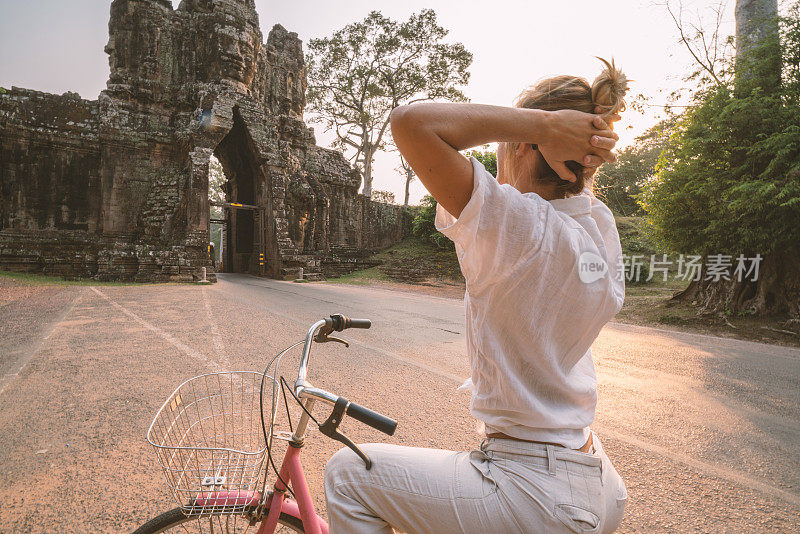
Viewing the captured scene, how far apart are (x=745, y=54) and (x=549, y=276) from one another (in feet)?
43.6

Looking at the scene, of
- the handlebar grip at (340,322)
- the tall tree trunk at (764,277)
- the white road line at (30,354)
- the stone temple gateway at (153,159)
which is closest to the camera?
the handlebar grip at (340,322)

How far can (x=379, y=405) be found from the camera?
410cm

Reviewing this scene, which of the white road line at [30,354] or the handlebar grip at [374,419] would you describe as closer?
the handlebar grip at [374,419]

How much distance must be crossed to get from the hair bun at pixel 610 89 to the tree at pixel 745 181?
32.9 feet

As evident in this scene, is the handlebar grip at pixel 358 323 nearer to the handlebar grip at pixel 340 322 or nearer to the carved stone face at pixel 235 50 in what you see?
the handlebar grip at pixel 340 322

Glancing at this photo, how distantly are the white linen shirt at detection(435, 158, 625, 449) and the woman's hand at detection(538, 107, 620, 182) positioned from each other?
0.11 metres

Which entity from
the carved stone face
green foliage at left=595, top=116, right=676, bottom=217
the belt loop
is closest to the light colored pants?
the belt loop

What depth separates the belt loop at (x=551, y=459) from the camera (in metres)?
1.04

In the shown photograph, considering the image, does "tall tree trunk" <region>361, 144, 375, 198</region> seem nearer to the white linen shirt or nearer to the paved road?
the paved road

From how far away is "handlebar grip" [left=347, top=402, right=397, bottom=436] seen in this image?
1100 millimetres

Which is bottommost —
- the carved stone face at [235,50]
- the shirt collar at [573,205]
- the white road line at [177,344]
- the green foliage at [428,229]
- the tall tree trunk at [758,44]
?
the white road line at [177,344]

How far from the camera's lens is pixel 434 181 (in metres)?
1.05

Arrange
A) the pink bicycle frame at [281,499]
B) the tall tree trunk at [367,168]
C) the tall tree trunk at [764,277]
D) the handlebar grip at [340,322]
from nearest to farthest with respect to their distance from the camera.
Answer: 1. the pink bicycle frame at [281,499]
2. the handlebar grip at [340,322]
3. the tall tree trunk at [764,277]
4. the tall tree trunk at [367,168]

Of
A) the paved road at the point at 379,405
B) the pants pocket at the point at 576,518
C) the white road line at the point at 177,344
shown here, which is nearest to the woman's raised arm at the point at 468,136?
the pants pocket at the point at 576,518
